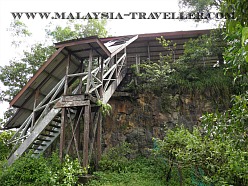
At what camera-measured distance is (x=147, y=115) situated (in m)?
11.1

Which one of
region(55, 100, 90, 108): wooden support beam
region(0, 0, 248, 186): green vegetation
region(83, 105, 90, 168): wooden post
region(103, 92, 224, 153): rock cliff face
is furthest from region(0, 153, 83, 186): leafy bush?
region(103, 92, 224, 153): rock cliff face

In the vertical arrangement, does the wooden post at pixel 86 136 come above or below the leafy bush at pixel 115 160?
above

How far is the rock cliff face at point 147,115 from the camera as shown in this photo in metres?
10.7

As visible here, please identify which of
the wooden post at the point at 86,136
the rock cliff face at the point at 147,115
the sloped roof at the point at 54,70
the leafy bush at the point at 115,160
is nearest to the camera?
the wooden post at the point at 86,136

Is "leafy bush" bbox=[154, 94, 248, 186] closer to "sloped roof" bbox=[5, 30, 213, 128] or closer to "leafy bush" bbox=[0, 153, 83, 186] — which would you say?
"leafy bush" bbox=[0, 153, 83, 186]

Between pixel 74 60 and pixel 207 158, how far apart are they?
18.9ft

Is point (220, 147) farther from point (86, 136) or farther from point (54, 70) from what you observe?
point (54, 70)

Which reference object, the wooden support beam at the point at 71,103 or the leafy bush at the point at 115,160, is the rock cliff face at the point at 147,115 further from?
the wooden support beam at the point at 71,103

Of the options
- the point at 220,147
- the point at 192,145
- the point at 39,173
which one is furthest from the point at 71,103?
the point at 220,147

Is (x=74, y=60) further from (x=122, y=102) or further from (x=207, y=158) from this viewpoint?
(x=207, y=158)

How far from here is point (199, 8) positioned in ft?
42.2

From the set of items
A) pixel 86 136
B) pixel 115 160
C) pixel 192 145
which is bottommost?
pixel 115 160

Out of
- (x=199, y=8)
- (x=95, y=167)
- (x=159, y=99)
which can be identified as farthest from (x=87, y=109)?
(x=199, y=8)

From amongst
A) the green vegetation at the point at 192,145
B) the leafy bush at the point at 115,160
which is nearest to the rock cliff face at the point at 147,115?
the green vegetation at the point at 192,145
